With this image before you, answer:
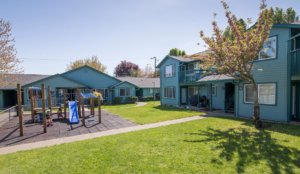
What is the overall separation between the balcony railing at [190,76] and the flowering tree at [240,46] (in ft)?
24.0

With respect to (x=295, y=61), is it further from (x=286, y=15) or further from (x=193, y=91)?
(x=286, y=15)

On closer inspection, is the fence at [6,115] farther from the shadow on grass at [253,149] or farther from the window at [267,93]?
the window at [267,93]

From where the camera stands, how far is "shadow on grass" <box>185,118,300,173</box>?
14.5 feet

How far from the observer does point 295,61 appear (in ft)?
29.0

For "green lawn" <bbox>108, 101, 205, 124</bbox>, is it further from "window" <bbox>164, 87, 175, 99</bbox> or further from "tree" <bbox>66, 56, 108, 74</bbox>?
"tree" <bbox>66, 56, 108, 74</bbox>

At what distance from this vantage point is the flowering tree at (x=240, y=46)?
810 centimetres

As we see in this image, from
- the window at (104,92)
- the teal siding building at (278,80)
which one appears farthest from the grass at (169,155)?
the window at (104,92)

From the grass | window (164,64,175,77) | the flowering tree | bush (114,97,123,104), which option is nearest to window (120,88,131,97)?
bush (114,97,123,104)

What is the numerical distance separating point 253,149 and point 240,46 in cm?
535

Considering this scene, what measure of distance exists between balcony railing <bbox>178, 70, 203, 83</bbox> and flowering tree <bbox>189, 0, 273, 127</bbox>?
7318 millimetres

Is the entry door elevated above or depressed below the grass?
above

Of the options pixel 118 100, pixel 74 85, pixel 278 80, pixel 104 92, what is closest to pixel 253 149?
pixel 278 80

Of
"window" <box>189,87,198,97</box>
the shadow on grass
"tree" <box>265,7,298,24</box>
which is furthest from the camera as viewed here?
"tree" <box>265,7,298,24</box>

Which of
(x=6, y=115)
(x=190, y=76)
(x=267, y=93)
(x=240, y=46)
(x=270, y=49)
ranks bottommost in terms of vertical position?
(x=6, y=115)
